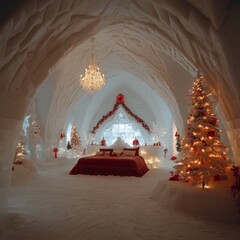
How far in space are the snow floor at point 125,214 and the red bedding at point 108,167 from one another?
10.3 ft

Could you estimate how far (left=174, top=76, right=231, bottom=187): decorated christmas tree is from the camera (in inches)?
213

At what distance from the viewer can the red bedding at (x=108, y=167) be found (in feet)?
32.3

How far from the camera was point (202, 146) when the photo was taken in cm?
559

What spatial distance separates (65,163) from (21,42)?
11.6 meters

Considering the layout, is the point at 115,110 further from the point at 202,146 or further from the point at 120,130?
the point at 202,146

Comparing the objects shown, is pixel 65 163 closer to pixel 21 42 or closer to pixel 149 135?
pixel 149 135

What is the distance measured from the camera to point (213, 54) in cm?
433

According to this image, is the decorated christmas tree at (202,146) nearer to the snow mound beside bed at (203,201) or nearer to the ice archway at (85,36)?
the snow mound beside bed at (203,201)

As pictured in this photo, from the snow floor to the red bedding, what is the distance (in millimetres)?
3144

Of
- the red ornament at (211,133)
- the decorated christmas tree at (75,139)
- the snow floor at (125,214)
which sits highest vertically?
the decorated christmas tree at (75,139)

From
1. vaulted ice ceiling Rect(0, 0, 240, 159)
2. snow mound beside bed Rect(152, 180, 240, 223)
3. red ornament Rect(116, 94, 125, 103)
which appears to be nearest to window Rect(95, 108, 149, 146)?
red ornament Rect(116, 94, 125, 103)

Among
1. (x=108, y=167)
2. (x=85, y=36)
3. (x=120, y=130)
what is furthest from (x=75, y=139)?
(x=85, y=36)

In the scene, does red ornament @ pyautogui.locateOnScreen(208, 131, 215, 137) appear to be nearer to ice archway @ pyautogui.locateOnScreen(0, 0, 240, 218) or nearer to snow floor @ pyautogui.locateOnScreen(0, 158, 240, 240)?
ice archway @ pyautogui.locateOnScreen(0, 0, 240, 218)

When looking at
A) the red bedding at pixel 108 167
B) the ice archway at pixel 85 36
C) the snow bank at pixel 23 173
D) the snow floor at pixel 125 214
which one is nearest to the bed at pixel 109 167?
the red bedding at pixel 108 167
